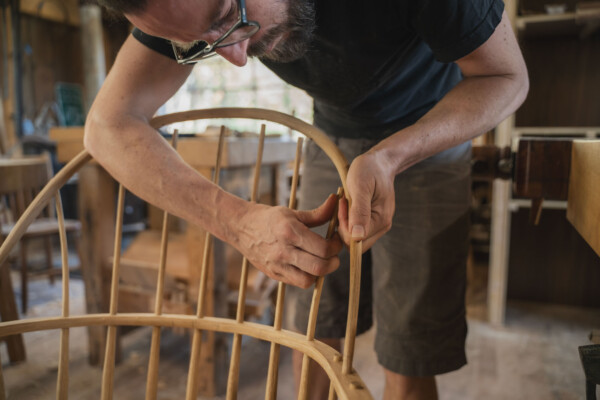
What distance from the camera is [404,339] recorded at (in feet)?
2.59

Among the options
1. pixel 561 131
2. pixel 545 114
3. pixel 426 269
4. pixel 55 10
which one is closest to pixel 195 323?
pixel 426 269

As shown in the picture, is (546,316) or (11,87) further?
(11,87)

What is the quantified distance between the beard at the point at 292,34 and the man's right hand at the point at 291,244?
228 millimetres

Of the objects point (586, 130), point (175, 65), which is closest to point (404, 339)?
point (175, 65)

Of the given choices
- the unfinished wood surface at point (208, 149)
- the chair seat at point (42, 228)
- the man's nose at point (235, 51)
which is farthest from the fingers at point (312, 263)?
the chair seat at point (42, 228)

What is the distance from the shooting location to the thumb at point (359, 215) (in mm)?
469

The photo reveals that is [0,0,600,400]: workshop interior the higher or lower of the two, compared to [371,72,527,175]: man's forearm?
lower

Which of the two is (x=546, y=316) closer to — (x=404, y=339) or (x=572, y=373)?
(x=572, y=373)

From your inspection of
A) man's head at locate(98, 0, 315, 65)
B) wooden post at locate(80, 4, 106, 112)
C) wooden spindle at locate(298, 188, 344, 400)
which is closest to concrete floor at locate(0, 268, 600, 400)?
wooden spindle at locate(298, 188, 344, 400)

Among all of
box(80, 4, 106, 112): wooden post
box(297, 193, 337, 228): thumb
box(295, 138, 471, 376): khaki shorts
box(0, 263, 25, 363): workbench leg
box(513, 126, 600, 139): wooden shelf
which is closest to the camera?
box(297, 193, 337, 228): thumb

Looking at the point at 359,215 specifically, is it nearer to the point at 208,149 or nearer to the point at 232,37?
the point at 232,37

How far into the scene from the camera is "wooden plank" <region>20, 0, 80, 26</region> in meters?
4.24

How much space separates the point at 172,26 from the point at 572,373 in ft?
5.82

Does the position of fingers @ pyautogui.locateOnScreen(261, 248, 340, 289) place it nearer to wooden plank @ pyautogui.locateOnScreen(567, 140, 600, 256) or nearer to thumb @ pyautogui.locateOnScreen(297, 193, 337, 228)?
thumb @ pyautogui.locateOnScreen(297, 193, 337, 228)
